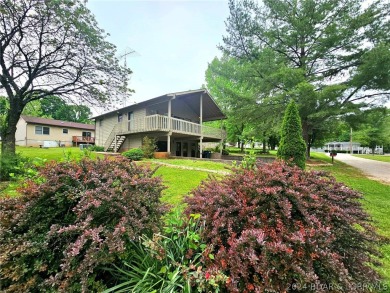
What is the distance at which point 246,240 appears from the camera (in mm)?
1779

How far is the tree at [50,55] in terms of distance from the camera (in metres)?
10.2

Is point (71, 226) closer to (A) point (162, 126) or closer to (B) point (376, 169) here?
(A) point (162, 126)

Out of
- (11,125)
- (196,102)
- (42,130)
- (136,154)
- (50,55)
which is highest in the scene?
(50,55)

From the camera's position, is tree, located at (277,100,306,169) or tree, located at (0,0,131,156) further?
tree, located at (0,0,131,156)

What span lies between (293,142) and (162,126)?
9.89 m

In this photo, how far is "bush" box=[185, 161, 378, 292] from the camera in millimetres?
1666

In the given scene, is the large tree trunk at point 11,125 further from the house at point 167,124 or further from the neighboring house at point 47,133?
the neighboring house at point 47,133

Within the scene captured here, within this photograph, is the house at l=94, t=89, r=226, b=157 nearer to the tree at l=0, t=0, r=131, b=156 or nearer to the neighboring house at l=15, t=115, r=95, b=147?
the tree at l=0, t=0, r=131, b=156

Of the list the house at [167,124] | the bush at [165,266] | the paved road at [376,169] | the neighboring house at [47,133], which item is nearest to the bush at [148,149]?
the house at [167,124]

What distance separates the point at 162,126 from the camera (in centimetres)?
1489

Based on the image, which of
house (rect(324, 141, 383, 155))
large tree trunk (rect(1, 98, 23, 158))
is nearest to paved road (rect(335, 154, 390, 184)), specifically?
large tree trunk (rect(1, 98, 23, 158))

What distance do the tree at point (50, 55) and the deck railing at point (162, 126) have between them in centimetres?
344

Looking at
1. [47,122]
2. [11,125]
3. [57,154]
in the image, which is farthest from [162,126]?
[47,122]

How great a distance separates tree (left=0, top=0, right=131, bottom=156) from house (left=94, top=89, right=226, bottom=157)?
3.94 metres
